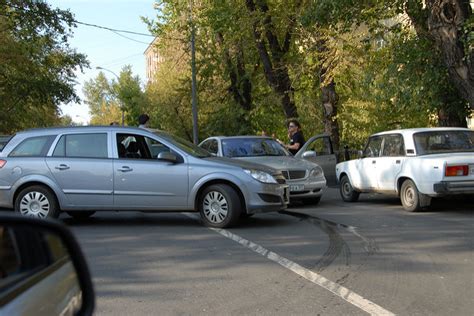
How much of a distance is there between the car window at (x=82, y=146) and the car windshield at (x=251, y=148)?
3.59 m

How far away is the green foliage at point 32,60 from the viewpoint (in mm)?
26000

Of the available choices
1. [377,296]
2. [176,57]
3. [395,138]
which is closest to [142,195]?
[377,296]

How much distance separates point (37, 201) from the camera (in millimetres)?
8812

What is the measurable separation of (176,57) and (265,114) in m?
8.78

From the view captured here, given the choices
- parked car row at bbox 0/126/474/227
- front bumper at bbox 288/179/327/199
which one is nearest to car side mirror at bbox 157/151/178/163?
parked car row at bbox 0/126/474/227

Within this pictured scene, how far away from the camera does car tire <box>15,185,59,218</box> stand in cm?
876

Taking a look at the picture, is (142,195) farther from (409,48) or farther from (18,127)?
(18,127)

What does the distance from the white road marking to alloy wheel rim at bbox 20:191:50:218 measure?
10.9 feet

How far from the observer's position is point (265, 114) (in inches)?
1214

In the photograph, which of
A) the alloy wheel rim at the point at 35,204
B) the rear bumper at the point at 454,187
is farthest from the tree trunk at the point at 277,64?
the alloy wheel rim at the point at 35,204

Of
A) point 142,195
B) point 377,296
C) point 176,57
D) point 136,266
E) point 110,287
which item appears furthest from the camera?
point 176,57

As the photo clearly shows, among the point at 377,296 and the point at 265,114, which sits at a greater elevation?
the point at 265,114

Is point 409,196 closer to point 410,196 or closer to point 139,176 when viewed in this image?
point 410,196

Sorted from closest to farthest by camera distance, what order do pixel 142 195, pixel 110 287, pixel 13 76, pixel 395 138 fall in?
pixel 110 287 → pixel 142 195 → pixel 395 138 → pixel 13 76
